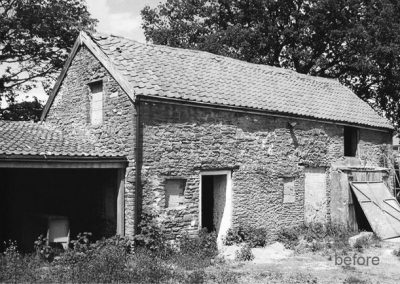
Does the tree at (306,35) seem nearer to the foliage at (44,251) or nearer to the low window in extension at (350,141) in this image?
the low window in extension at (350,141)

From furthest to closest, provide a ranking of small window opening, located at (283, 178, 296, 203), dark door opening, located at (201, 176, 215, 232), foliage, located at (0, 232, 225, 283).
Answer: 1. small window opening, located at (283, 178, 296, 203)
2. dark door opening, located at (201, 176, 215, 232)
3. foliage, located at (0, 232, 225, 283)

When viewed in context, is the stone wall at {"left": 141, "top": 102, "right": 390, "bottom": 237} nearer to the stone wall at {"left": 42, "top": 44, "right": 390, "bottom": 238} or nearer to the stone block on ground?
the stone wall at {"left": 42, "top": 44, "right": 390, "bottom": 238}

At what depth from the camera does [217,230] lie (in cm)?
1284

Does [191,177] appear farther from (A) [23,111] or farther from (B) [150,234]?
(A) [23,111]

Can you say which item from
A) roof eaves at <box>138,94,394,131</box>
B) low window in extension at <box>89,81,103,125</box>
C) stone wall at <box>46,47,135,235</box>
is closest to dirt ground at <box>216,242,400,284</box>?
stone wall at <box>46,47,135,235</box>

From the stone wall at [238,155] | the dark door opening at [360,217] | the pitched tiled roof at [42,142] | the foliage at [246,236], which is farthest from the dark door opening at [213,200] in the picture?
the dark door opening at [360,217]

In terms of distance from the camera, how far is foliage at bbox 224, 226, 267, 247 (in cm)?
1234

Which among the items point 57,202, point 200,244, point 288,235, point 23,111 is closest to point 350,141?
point 288,235

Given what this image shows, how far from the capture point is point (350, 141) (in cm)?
1719

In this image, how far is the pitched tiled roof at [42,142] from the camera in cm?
984

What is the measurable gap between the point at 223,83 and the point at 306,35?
15.3m

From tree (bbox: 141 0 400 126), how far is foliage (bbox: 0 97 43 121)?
29.5 ft

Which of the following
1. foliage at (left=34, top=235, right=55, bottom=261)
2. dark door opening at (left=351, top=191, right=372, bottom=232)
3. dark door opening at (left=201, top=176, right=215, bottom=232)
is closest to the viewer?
foliage at (left=34, top=235, right=55, bottom=261)

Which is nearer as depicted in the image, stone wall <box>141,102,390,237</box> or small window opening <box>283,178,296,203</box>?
stone wall <box>141,102,390,237</box>
